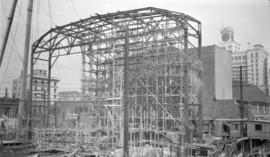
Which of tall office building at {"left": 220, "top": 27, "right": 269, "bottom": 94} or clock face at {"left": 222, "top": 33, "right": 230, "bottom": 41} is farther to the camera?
clock face at {"left": 222, "top": 33, "right": 230, "bottom": 41}

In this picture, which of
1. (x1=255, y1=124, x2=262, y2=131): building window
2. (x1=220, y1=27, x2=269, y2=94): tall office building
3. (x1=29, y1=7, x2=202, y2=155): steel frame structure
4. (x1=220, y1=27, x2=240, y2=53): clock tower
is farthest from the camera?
(x1=220, y1=27, x2=240, y2=53): clock tower

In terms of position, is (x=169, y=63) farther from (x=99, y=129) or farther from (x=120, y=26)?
(x=99, y=129)

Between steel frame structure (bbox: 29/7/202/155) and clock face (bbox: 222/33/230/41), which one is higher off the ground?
clock face (bbox: 222/33/230/41)

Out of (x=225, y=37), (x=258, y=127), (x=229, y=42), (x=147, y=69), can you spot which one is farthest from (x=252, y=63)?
(x=147, y=69)

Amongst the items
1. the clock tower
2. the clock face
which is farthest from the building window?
the clock face

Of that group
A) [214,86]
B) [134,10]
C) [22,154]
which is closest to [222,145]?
[134,10]

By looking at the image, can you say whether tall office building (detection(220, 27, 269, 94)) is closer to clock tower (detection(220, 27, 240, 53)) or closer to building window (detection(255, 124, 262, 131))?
clock tower (detection(220, 27, 240, 53))

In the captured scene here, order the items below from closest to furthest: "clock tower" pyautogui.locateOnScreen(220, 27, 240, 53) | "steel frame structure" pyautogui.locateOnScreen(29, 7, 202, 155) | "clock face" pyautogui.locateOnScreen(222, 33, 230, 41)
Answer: "steel frame structure" pyautogui.locateOnScreen(29, 7, 202, 155), "clock tower" pyautogui.locateOnScreen(220, 27, 240, 53), "clock face" pyautogui.locateOnScreen(222, 33, 230, 41)

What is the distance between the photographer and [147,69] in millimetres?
29453

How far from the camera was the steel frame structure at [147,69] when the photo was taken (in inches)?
1019

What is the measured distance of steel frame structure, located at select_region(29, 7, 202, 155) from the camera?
84.9 feet

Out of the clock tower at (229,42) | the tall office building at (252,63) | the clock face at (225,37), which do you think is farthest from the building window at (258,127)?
the clock face at (225,37)

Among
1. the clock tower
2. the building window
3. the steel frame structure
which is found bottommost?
the building window

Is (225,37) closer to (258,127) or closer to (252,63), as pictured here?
(252,63)
